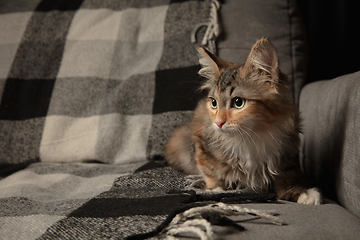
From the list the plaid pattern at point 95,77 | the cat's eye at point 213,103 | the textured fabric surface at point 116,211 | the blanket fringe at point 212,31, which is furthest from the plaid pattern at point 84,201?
the blanket fringe at point 212,31

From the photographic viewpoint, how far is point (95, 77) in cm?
154

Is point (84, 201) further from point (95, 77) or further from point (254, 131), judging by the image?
point (95, 77)

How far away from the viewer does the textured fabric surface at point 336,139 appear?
753 millimetres

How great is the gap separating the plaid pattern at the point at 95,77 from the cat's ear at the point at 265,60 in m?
0.52

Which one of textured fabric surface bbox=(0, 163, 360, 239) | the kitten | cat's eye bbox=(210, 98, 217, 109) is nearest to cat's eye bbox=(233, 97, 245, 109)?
the kitten

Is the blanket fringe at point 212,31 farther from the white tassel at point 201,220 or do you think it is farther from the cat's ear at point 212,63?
the white tassel at point 201,220

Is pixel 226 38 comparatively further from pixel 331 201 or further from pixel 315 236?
pixel 315 236

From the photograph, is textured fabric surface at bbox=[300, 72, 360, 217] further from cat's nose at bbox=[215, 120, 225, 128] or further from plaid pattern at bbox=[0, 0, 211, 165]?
plaid pattern at bbox=[0, 0, 211, 165]

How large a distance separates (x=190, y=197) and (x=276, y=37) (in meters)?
1.04

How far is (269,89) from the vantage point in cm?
90

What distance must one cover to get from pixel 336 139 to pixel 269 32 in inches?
29.4

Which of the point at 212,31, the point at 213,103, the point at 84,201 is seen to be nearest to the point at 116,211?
the point at 84,201

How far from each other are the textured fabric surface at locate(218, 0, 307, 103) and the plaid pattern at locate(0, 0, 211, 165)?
0.54 feet

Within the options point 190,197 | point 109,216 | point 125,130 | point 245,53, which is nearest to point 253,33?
point 245,53
